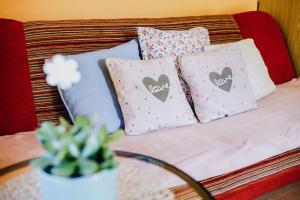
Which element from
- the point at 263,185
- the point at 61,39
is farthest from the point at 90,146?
the point at 61,39

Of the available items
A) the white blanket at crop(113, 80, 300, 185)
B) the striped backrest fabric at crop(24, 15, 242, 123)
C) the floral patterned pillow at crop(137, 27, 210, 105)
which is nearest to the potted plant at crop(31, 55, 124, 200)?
the white blanket at crop(113, 80, 300, 185)

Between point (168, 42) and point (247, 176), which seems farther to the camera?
point (168, 42)

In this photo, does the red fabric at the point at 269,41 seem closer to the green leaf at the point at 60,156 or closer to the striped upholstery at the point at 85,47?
the striped upholstery at the point at 85,47

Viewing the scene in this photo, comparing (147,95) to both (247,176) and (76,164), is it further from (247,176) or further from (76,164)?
(76,164)

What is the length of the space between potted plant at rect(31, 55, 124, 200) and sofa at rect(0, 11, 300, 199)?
0.42 metres

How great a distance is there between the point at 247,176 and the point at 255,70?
2.40 ft

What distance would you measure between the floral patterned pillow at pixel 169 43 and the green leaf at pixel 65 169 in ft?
3.43

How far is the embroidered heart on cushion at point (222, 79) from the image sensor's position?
161cm

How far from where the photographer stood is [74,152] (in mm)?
642

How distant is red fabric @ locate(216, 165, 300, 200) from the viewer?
1265mm

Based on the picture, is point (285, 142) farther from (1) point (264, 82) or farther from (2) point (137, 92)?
(2) point (137, 92)

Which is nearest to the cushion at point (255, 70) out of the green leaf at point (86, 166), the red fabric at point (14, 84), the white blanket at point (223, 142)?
the white blanket at point (223, 142)

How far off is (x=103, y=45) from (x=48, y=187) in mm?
1086

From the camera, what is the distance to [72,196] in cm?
67
